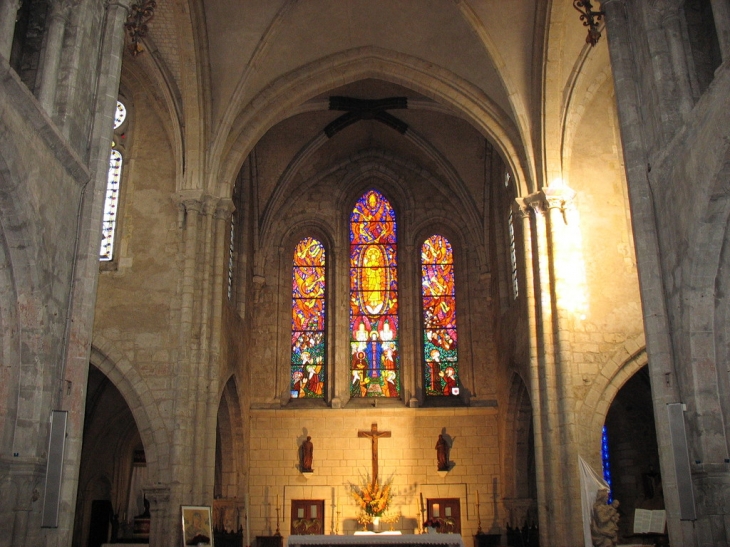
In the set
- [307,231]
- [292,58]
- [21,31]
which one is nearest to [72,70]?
[21,31]

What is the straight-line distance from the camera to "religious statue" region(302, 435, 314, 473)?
18.7 m

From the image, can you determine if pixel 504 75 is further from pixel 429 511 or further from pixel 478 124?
pixel 429 511

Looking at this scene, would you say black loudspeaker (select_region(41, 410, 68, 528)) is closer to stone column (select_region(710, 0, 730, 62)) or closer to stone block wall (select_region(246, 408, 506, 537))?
stone column (select_region(710, 0, 730, 62))

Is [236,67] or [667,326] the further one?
[236,67]

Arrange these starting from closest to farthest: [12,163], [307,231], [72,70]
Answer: [12,163] < [72,70] < [307,231]

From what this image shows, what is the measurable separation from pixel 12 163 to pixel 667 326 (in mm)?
6493

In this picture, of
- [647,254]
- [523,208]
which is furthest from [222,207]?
[647,254]

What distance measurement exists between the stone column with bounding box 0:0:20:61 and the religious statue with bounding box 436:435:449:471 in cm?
1333

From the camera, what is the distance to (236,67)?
612 inches

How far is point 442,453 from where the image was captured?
1869 cm

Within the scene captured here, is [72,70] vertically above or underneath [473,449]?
above

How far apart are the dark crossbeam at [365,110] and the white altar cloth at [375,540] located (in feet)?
32.6

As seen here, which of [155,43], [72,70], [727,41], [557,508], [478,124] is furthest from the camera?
[478,124]

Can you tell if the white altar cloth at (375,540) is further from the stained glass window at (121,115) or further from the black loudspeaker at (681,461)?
the stained glass window at (121,115)
